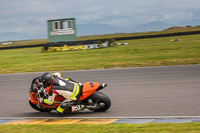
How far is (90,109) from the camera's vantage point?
6895 mm

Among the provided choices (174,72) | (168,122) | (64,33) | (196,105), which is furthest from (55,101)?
(64,33)

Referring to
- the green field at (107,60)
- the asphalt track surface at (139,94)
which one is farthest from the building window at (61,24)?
the asphalt track surface at (139,94)

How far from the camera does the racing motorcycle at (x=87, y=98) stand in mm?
6605

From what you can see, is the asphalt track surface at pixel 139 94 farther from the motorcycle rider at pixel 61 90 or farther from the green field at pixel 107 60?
the green field at pixel 107 60

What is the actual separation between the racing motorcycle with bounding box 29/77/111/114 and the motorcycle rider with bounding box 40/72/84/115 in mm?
104

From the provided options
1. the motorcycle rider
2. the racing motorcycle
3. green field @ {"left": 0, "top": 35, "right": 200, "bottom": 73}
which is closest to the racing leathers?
the motorcycle rider

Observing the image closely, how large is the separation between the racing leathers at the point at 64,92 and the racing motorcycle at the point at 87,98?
3.9 inches

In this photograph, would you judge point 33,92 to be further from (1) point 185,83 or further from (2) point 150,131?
(1) point 185,83

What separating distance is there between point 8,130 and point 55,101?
1509 millimetres

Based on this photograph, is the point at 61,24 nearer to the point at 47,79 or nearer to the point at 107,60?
the point at 107,60

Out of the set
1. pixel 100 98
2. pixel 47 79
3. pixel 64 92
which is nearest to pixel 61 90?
pixel 64 92

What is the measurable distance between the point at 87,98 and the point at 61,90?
66cm

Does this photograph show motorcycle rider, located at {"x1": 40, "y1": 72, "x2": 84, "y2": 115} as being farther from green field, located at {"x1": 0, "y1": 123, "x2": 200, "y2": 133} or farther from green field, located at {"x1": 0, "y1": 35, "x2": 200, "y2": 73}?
green field, located at {"x1": 0, "y1": 35, "x2": 200, "y2": 73}

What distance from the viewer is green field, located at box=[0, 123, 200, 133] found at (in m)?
4.82
